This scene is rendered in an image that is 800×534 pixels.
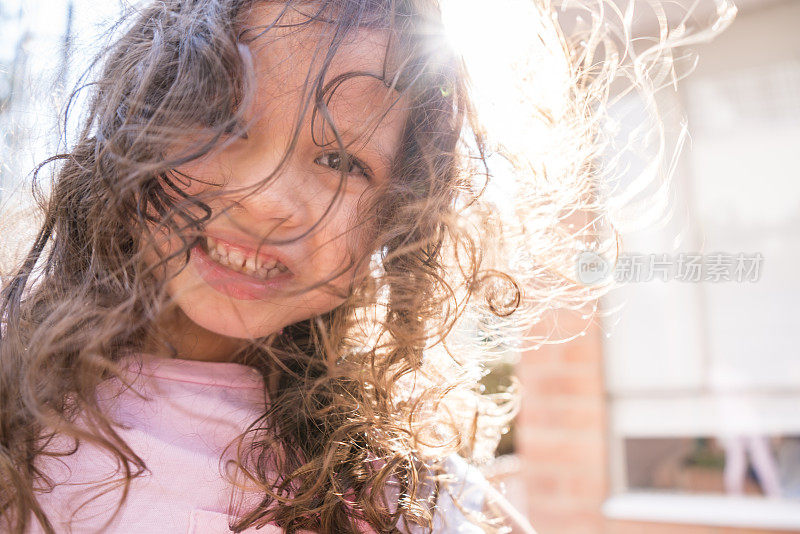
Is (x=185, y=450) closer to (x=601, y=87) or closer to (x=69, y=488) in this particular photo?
(x=69, y=488)

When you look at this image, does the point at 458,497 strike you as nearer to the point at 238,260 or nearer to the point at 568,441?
the point at 238,260

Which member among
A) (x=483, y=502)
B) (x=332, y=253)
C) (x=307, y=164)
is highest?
(x=307, y=164)

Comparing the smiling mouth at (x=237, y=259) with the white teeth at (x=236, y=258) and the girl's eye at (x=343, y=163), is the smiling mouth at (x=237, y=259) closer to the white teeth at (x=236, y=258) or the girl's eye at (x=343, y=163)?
the white teeth at (x=236, y=258)

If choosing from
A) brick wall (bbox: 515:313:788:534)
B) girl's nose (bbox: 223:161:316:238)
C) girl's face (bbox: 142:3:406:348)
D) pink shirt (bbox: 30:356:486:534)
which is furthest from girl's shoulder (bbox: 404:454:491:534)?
brick wall (bbox: 515:313:788:534)

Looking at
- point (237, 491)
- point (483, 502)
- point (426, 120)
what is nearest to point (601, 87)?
point (426, 120)

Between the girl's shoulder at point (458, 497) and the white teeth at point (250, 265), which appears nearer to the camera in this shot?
the white teeth at point (250, 265)

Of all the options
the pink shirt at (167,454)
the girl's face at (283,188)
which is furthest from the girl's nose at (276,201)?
the pink shirt at (167,454)

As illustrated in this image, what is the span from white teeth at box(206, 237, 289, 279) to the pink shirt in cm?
17

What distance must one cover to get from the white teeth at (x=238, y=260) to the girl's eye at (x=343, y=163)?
0.47 ft

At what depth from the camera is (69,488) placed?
782 mm

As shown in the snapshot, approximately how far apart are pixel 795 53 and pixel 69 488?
2592 millimetres

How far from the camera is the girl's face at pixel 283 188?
0.81m

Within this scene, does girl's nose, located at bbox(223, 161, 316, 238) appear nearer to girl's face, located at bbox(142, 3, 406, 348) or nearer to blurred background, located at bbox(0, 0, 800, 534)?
girl's face, located at bbox(142, 3, 406, 348)

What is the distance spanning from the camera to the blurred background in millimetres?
2395
